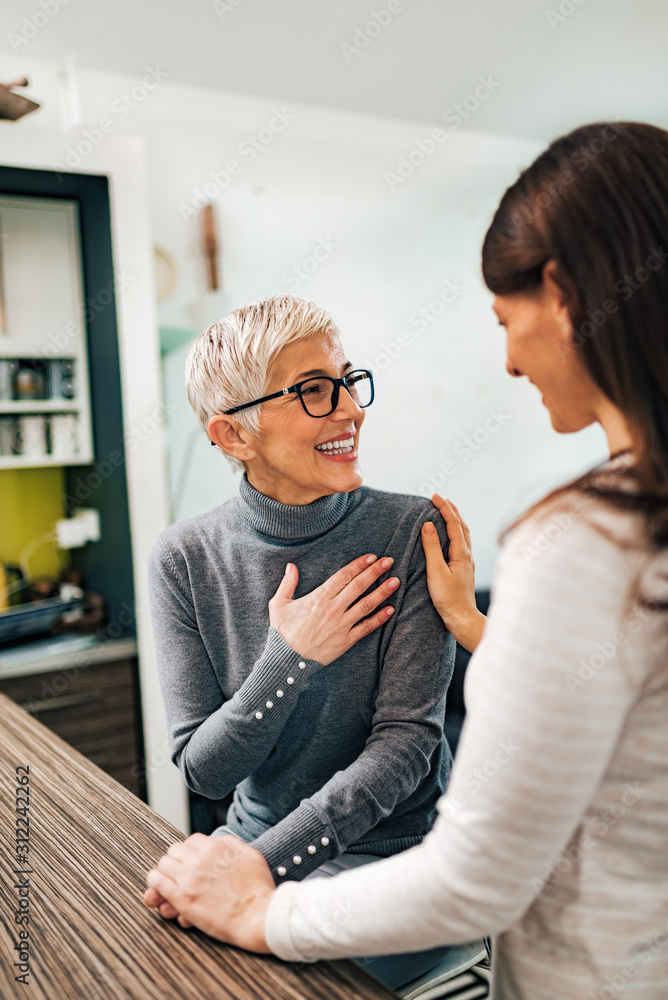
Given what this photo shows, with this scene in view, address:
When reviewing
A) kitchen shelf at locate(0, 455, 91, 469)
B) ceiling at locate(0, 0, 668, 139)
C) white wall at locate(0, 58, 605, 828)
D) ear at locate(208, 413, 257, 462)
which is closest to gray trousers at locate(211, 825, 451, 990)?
ear at locate(208, 413, 257, 462)

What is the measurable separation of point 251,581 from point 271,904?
0.61m

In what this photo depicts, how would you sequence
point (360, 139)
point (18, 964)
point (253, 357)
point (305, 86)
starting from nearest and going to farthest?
point (18, 964) < point (253, 357) < point (305, 86) < point (360, 139)

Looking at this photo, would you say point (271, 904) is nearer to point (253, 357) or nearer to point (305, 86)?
point (253, 357)

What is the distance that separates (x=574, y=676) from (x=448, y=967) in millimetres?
755

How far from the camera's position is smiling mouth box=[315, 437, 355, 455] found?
1294 mm

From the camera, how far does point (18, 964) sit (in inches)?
29.9

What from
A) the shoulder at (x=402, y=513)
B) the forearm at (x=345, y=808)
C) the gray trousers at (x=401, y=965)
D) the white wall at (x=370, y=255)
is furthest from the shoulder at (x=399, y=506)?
the white wall at (x=370, y=255)

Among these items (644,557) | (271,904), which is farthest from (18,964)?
(644,557)

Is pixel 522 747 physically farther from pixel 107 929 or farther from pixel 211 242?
pixel 211 242

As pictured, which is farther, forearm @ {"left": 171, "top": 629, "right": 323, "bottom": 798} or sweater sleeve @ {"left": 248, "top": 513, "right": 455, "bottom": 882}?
forearm @ {"left": 171, "top": 629, "right": 323, "bottom": 798}

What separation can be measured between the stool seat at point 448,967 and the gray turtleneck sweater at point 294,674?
167 mm

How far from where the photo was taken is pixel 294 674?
1.12 meters

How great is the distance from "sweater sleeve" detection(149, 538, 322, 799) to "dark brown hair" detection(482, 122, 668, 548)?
1.93 feet

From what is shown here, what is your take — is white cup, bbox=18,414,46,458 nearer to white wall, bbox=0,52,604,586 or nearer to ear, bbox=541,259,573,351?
white wall, bbox=0,52,604,586
